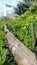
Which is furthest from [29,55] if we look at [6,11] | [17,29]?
[6,11]

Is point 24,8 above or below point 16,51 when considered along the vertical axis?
below

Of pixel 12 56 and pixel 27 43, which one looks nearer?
pixel 12 56

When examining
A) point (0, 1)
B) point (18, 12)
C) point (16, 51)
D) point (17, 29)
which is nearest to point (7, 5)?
point (0, 1)

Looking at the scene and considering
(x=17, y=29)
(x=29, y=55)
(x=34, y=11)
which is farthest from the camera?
(x=34, y=11)

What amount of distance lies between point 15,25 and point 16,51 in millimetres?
2102

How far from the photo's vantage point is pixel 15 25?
17.7ft

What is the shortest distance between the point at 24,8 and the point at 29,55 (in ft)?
24.3

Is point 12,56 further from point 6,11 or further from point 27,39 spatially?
point 6,11

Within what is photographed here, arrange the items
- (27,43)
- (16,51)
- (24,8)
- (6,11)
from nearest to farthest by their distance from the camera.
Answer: (16,51), (27,43), (24,8), (6,11)

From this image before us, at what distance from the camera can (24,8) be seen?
33.7ft

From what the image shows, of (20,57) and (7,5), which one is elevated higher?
(20,57)

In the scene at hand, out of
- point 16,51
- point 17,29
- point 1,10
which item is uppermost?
point 16,51

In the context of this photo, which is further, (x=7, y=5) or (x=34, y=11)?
(x=7, y=5)

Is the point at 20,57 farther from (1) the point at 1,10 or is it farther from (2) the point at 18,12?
(1) the point at 1,10
